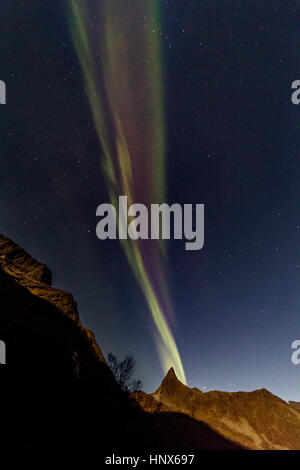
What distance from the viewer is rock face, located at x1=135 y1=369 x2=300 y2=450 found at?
14488 cm

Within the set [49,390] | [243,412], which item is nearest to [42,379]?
[49,390]

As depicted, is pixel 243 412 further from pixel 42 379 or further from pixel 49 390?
pixel 42 379

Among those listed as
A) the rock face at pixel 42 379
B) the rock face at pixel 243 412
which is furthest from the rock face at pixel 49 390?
the rock face at pixel 243 412

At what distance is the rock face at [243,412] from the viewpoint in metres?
145

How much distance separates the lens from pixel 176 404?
520 feet

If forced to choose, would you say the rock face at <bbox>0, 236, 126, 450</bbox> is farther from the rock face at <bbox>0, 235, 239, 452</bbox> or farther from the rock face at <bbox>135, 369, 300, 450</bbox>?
the rock face at <bbox>135, 369, 300, 450</bbox>

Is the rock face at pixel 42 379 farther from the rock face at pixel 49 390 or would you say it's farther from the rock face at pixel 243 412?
the rock face at pixel 243 412

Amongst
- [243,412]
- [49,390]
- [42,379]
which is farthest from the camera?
[243,412]

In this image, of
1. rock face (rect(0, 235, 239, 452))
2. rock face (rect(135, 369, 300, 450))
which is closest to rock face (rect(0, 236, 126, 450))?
rock face (rect(0, 235, 239, 452))

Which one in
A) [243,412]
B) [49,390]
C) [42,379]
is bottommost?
[243,412]

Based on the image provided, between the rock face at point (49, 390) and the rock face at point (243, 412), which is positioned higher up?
the rock face at point (49, 390)

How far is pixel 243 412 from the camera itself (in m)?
167

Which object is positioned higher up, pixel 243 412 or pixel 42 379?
pixel 42 379
